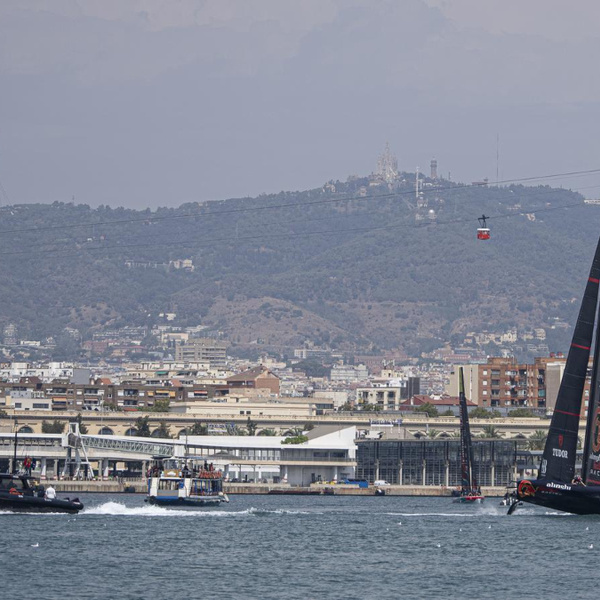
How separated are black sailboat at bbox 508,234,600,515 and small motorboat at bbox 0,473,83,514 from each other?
24218 millimetres

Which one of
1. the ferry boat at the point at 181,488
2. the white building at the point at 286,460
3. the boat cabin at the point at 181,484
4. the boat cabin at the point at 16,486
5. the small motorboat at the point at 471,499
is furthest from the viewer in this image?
the white building at the point at 286,460

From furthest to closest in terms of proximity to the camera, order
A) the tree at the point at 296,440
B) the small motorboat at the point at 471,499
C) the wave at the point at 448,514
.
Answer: the tree at the point at 296,440
the small motorboat at the point at 471,499
the wave at the point at 448,514

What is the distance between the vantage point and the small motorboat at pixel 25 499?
94188 mm

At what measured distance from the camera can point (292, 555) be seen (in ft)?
252

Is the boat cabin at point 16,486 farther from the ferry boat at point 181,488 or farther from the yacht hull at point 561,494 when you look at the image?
the yacht hull at point 561,494

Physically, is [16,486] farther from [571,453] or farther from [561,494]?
Answer: [571,453]

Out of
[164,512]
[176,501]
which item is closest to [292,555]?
[164,512]

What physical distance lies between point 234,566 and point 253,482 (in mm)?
99994

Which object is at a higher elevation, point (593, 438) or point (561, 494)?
point (593, 438)

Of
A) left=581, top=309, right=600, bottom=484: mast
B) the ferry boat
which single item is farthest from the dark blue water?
the ferry boat

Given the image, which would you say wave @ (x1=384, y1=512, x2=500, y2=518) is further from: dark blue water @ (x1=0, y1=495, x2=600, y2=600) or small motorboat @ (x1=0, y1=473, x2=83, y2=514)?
small motorboat @ (x1=0, y1=473, x2=83, y2=514)

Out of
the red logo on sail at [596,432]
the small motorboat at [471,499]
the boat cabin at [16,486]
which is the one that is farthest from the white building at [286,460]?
the red logo on sail at [596,432]

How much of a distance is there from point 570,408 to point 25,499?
28671 millimetres

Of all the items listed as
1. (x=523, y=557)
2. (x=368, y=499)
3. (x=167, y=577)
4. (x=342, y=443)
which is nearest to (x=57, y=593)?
(x=167, y=577)
